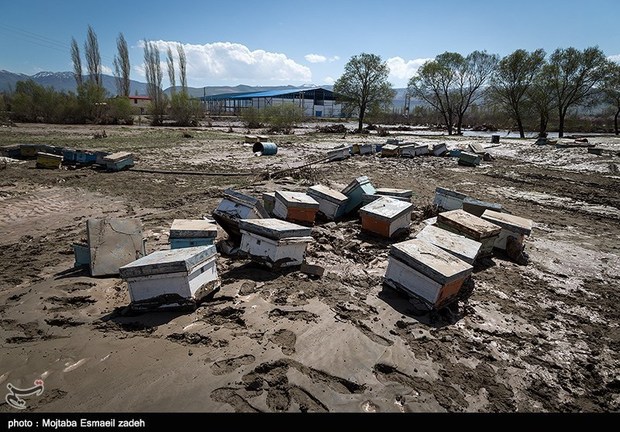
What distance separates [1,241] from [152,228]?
2.55 meters

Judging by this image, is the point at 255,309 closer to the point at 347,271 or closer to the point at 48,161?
the point at 347,271

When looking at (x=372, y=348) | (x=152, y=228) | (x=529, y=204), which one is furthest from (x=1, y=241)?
(x=529, y=204)

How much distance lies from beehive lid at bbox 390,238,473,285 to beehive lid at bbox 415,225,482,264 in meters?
0.28

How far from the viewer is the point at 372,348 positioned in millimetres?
3230

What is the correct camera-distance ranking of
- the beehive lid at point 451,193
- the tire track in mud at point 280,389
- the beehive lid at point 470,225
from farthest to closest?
1. the beehive lid at point 451,193
2. the beehive lid at point 470,225
3. the tire track in mud at point 280,389

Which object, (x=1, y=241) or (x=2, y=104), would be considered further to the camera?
(x=2, y=104)

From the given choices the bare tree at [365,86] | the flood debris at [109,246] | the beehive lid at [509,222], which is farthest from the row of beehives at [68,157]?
the bare tree at [365,86]

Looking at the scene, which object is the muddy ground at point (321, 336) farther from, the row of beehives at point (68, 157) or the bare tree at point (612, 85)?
the bare tree at point (612, 85)

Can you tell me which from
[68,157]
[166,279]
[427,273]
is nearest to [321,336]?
[427,273]

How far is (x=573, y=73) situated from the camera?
35.6m

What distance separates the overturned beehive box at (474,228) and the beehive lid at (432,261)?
129 centimetres

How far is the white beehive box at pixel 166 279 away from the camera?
3.38 m

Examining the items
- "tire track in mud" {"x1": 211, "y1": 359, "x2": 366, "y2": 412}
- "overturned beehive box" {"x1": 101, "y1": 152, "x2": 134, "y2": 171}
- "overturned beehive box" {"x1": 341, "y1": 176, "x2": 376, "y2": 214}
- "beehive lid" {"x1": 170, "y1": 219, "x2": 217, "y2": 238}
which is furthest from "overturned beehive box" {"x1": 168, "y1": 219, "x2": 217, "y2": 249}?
"overturned beehive box" {"x1": 101, "y1": 152, "x2": 134, "y2": 171}

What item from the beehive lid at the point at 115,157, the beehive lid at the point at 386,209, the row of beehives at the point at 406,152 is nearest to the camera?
the beehive lid at the point at 386,209
